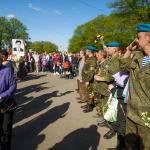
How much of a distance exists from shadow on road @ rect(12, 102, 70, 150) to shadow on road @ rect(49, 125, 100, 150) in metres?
0.52

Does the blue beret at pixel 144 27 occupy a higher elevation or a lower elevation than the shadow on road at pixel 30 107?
higher

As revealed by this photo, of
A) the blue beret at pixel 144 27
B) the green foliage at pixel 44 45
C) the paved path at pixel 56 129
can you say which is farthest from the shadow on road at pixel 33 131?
the green foliage at pixel 44 45

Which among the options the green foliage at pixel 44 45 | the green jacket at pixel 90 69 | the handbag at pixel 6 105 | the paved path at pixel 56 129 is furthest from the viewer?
the green foliage at pixel 44 45

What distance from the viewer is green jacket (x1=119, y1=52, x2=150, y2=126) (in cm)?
154

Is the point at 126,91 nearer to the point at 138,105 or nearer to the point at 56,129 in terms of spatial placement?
the point at 138,105

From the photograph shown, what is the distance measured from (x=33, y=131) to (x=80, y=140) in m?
1.21

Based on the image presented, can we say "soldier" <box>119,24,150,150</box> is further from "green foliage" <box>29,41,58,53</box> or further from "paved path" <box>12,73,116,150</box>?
"green foliage" <box>29,41,58,53</box>

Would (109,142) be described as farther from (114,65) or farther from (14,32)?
(14,32)

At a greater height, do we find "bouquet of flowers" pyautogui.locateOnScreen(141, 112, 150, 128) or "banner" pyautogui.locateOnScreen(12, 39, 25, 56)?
"banner" pyautogui.locateOnScreen(12, 39, 25, 56)

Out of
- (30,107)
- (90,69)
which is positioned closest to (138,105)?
(90,69)

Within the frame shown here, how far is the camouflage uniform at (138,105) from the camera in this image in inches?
61.0

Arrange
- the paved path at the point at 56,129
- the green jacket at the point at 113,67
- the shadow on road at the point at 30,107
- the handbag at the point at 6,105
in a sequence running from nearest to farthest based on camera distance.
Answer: the handbag at the point at 6,105
the green jacket at the point at 113,67
the paved path at the point at 56,129
the shadow on road at the point at 30,107

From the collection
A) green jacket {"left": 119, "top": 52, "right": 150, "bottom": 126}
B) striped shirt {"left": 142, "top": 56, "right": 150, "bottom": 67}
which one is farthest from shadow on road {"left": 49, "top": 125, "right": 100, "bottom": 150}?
striped shirt {"left": 142, "top": 56, "right": 150, "bottom": 67}

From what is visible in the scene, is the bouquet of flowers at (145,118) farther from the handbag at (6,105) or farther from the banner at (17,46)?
the banner at (17,46)
